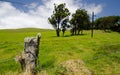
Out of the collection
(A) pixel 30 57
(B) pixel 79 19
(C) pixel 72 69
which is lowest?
(C) pixel 72 69

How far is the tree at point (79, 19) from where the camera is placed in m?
104

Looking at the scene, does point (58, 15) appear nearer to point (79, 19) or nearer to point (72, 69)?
point (79, 19)

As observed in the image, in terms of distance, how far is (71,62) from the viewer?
1180 centimetres

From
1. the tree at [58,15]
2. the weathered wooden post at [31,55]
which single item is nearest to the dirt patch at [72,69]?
the weathered wooden post at [31,55]

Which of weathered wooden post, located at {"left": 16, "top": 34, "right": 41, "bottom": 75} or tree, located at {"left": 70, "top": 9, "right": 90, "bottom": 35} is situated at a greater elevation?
tree, located at {"left": 70, "top": 9, "right": 90, "bottom": 35}

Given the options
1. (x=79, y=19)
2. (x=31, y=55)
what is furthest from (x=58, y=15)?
(x=31, y=55)

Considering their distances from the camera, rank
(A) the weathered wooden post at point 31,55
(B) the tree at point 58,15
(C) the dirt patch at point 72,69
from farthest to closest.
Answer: (B) the tree at point 58,15 → (A) the weathered wooden post at point 31,55 → (C) the dirt patch at point 72,69

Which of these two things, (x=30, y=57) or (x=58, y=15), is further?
(x=58, y=15)

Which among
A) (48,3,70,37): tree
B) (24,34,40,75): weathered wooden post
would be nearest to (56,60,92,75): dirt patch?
(24,34,40,75): weathered wooden post

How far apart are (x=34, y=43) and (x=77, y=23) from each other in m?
93.1

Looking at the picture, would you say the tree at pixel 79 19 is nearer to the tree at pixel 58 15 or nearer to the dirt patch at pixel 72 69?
the tree at pixel 58 15

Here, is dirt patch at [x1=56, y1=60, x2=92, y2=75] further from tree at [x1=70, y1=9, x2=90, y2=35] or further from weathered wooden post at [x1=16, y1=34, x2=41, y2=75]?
tree at [x1=70, y1=9, x2=90, y2=35]

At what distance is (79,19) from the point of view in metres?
104

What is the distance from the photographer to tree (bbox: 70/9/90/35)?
4085 inches
